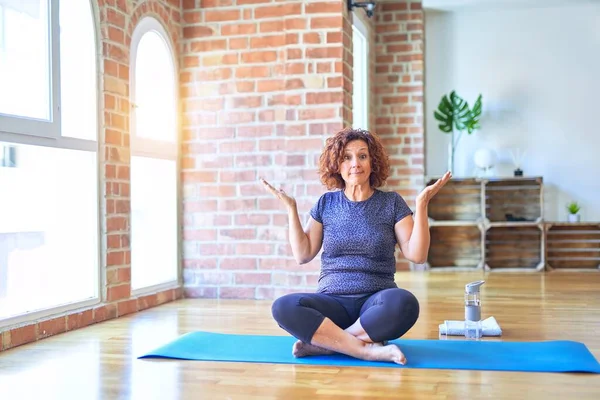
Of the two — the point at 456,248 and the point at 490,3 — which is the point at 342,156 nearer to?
the point at 456,248

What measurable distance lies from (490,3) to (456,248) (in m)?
2.49

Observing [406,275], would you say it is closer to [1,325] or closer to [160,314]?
[160,314]

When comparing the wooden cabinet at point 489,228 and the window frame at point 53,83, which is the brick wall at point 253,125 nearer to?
the window frame at point 53,83

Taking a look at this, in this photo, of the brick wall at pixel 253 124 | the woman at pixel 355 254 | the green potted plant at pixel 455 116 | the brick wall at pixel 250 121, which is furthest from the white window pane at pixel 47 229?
the green potted plant at pixel 455 116

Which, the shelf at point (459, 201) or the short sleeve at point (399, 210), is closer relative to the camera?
the short sleeve at point (399, 210)

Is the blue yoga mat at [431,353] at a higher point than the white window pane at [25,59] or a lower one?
lower

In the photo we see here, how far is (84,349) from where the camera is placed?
357 cm

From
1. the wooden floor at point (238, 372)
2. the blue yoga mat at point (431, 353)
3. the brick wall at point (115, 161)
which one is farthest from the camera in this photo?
the brick wall at point (115, 161)

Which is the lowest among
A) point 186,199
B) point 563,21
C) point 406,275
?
point 406,275

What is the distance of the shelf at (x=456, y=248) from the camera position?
780 centimetres

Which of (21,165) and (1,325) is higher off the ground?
(21,165)

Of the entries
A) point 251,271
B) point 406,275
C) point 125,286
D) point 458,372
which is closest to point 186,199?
point 251,271

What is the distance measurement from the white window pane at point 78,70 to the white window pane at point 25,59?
18 centimetres

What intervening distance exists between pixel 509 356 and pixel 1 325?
232 centimetres
